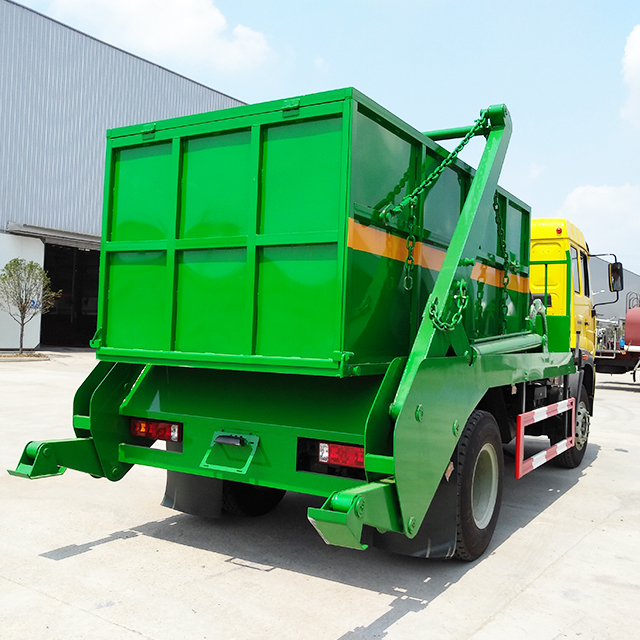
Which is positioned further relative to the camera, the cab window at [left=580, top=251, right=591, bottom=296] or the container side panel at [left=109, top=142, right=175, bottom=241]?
the cab window at [left=580, top=251, right=591, bottom=296]

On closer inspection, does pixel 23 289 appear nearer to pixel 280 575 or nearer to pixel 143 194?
pixel 143 194

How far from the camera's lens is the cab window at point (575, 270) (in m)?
8.24

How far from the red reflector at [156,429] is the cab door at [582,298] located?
17.4 feet

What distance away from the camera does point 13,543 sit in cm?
461

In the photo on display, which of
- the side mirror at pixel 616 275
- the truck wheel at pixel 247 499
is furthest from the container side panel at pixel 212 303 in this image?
the side mirror at pixel 616 275

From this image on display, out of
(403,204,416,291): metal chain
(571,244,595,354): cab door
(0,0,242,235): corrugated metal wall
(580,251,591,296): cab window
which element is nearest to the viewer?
(403,204,416,291): metal chain

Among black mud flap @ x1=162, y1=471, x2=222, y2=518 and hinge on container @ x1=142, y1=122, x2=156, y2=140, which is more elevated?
A: hinge on container @ x1=142, y1=122, x2=156, y2=140

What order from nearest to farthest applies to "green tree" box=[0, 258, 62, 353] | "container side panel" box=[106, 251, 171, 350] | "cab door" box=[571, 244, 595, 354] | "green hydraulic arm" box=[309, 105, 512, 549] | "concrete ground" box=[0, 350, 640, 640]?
"green hydraulic arm" box=[309, 105, 512, 549]
"concrete ground" box=[0, 350, 640, 640]
"container side panel" box=[106, 251, 171, 350]
"cab door" box=[571, 244, 595, 354]
"green tree" box=[0, 258, 62, 353]

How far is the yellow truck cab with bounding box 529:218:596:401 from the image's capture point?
25.9ft

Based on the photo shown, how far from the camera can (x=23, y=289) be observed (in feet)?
82.6

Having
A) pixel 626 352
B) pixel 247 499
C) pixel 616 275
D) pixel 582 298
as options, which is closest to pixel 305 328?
pixel 247 499

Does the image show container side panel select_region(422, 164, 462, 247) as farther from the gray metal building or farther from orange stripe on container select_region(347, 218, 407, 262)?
the gray metal building

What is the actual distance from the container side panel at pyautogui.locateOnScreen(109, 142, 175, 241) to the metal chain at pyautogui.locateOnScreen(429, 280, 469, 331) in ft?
5.98

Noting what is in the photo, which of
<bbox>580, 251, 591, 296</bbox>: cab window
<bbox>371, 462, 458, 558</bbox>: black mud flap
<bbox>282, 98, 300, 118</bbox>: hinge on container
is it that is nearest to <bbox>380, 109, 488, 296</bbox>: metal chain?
<bbox>282, 98, 300, 118</bbox>: hinge on container
